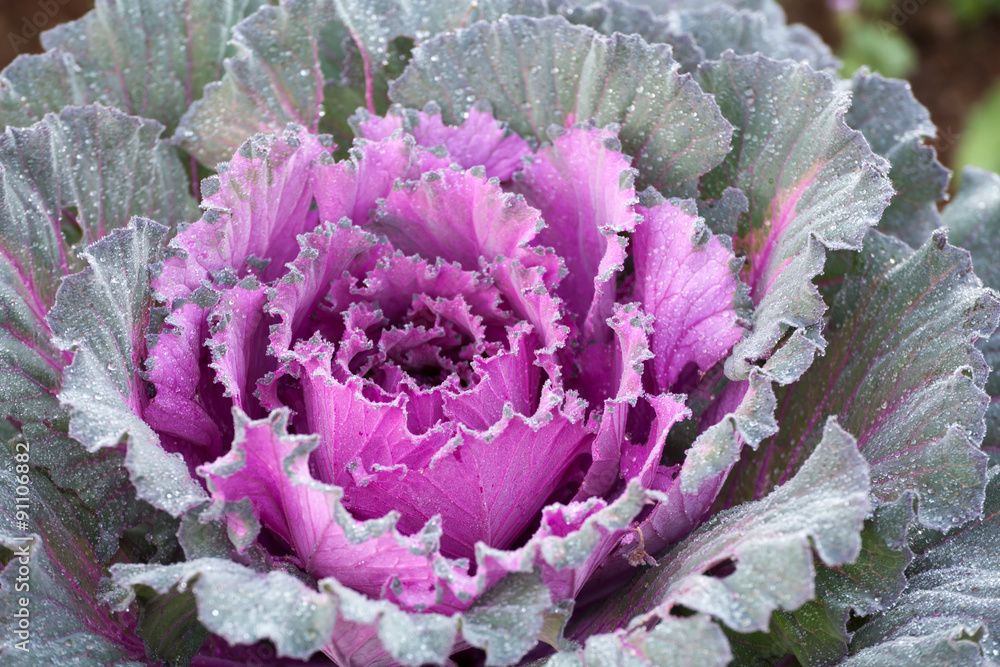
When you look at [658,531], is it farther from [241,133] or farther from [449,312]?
[241,133]

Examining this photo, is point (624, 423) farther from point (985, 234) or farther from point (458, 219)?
point (985, 234)

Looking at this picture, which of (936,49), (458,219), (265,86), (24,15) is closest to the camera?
(458,219)

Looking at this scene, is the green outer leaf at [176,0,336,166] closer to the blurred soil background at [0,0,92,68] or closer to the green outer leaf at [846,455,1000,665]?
the green outer leaf at [846,455,1000,665]

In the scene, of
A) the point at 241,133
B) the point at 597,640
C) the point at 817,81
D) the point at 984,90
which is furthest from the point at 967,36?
the point at 597,640

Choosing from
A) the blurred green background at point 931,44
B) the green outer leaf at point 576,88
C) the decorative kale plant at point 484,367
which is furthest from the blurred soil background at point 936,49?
the green outer leaf at point 576,88

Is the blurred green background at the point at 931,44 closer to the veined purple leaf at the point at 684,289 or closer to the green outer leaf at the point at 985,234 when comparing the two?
the green outer leaf at the point at 985,234

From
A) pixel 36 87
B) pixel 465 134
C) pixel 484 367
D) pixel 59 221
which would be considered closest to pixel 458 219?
pixel 465 134
